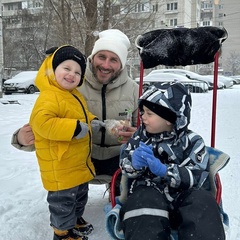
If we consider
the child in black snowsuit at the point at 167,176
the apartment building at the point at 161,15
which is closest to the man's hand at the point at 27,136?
the child in black snowsuit at the point at 167,176

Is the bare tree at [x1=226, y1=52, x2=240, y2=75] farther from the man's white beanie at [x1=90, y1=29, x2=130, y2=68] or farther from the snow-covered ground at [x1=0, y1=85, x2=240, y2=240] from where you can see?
the man's white beanie at [x1=90, y1=29, x2=130, y2=68]

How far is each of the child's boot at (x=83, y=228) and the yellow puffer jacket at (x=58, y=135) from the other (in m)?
0.49

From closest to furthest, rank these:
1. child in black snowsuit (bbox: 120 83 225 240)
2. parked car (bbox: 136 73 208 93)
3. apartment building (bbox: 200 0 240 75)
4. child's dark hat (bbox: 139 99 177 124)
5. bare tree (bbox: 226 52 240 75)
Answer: child in black snowsuit (bbox: 120 83 225 240), child's dark hat (bbox: 139 99 177 124), parked car (bbox: 136 73 208 93), bare tree (bbox: 226 52 240 75), apartment building (bbox: 200 0 240 75)

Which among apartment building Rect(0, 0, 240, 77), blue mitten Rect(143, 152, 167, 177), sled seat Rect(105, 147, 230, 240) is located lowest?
sled seat Rect(105, 147, 230, 240)

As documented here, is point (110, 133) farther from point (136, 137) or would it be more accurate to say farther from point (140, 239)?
point (140, 239)

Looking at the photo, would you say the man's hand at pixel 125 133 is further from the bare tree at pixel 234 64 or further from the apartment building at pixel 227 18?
the apartment building at pixel 227 18

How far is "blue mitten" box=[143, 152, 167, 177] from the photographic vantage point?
6.84ft

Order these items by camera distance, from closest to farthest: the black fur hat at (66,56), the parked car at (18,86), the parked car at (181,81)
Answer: the black fur hat at (66,56) → the parked car at (181,81) → the parked car at (18,86)

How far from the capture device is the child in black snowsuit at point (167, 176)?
1.94 m

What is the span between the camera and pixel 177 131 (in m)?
2.37

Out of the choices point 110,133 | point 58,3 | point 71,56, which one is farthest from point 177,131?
point 58,3

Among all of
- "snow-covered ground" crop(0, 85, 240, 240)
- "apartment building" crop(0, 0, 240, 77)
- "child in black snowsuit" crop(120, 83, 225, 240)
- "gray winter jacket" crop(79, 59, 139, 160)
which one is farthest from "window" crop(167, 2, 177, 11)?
"child in black snowsuit" crop(120, 83, 225, 240)

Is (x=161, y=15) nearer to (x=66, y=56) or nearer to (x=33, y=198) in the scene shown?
(x=33, y=198)

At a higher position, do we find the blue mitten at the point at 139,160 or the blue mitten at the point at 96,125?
the blue mitten at the point at 96,125
